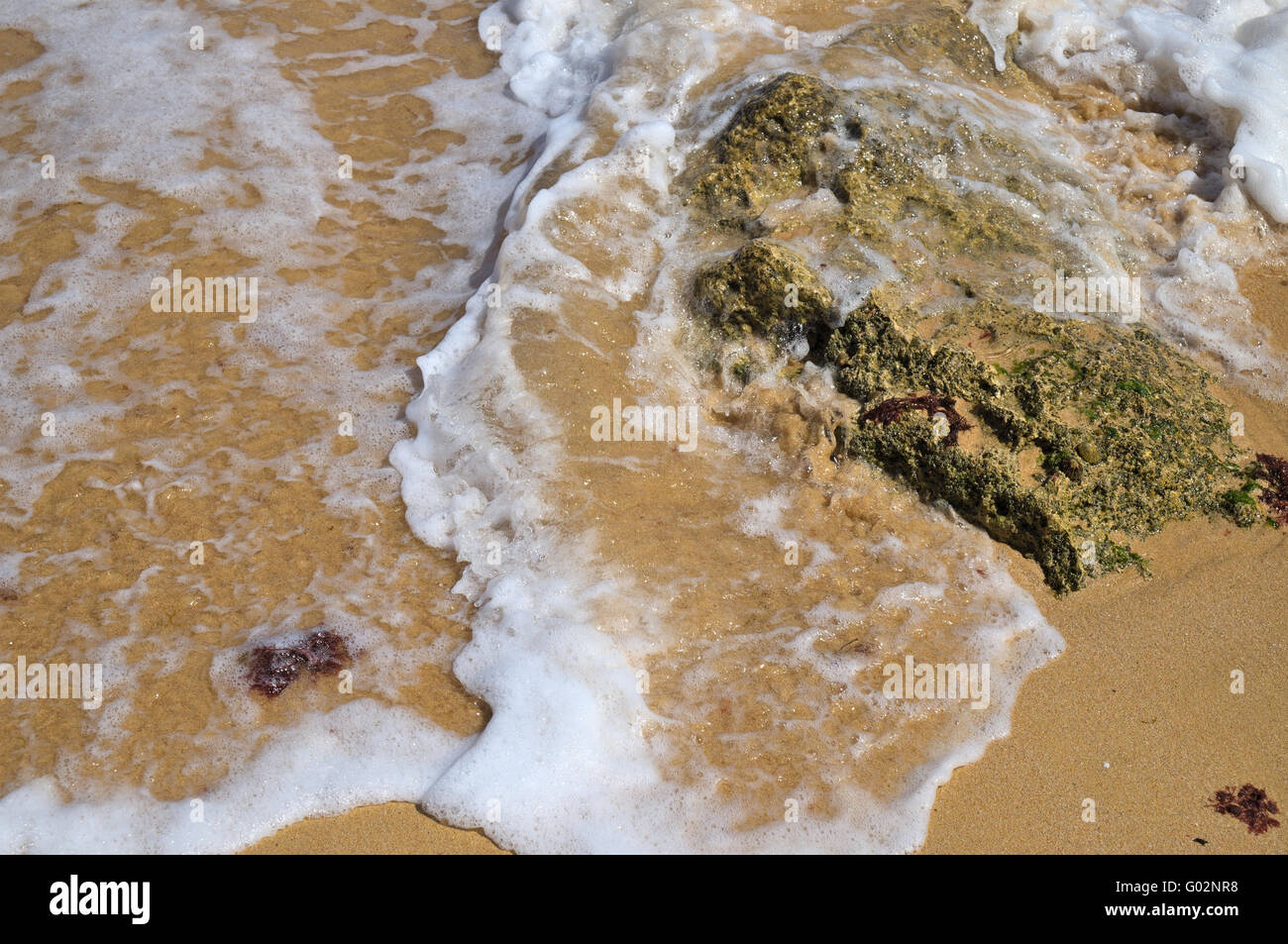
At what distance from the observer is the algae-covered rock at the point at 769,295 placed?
4.57m

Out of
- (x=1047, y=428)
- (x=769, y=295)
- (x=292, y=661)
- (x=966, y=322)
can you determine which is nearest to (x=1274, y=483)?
(x=1047, y=428)

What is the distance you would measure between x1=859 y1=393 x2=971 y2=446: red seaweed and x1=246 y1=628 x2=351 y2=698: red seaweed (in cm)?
240

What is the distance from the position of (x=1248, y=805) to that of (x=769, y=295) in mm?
2778

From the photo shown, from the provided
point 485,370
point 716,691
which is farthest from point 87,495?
point 716,691

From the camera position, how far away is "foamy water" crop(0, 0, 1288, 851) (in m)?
3.42

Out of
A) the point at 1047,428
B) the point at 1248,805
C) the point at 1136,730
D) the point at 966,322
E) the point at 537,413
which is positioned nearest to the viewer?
the point at 1248,805

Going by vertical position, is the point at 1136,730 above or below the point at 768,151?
below

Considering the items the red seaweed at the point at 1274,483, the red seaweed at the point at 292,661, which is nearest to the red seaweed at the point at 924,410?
the red seaweed at the point at 1274,483

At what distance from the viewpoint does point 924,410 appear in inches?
164

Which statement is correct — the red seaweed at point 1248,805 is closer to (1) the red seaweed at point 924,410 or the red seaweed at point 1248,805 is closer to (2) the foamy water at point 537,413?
(2) the foamy water at point 537,413

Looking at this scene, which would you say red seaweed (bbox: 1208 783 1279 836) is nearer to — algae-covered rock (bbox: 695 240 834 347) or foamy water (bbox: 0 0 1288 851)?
foamy water (bbox: 0 0 1288 851)

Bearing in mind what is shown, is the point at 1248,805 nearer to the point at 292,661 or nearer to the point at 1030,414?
the point at 1030,414

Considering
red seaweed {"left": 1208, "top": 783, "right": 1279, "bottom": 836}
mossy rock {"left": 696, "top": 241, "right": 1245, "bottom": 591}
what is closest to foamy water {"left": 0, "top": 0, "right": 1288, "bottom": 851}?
mossy rock {"left": 696, "top": 241, "right": 1245, "bottom": 591}

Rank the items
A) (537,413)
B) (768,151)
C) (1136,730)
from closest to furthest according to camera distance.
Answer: (1136,730)
(537,413)
(768,151)
